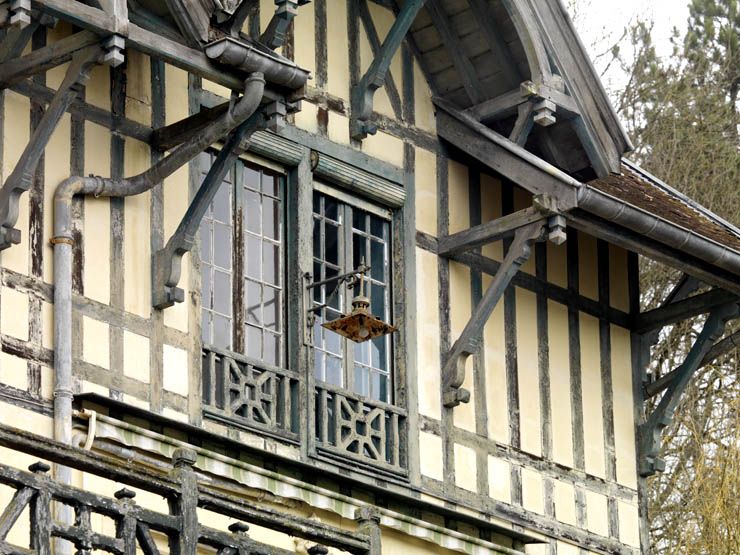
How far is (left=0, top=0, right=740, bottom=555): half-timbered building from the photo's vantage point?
1442 cm

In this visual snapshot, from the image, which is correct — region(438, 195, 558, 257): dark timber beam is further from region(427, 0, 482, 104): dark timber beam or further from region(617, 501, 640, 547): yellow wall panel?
region(617, 501, 640, 547): yellow wall panel

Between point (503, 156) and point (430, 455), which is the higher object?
point (503, 156)

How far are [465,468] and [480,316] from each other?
3.45 feet

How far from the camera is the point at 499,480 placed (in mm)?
17344

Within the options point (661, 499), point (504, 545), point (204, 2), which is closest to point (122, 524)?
point (204, 2)

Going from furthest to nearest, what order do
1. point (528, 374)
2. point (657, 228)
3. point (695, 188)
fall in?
1. point (695, 188)
2. point (528, 374)
3. point (657, 228)

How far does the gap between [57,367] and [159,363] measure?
0.90 meters

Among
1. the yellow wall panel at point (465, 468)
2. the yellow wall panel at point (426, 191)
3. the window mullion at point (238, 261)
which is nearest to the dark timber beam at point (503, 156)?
the yellow wall panel at point (426, 191)

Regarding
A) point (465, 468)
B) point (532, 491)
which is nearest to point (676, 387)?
point (532, 491)

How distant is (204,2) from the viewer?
1447 centimetres

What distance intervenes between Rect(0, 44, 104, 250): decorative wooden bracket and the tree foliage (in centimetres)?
879

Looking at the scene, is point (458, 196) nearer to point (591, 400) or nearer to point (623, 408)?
point (591, 400)

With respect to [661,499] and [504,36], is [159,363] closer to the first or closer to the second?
[504,36]

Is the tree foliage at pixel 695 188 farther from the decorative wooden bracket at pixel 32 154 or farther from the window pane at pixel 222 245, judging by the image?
the decorative wooden bracket at pixel 32 154
